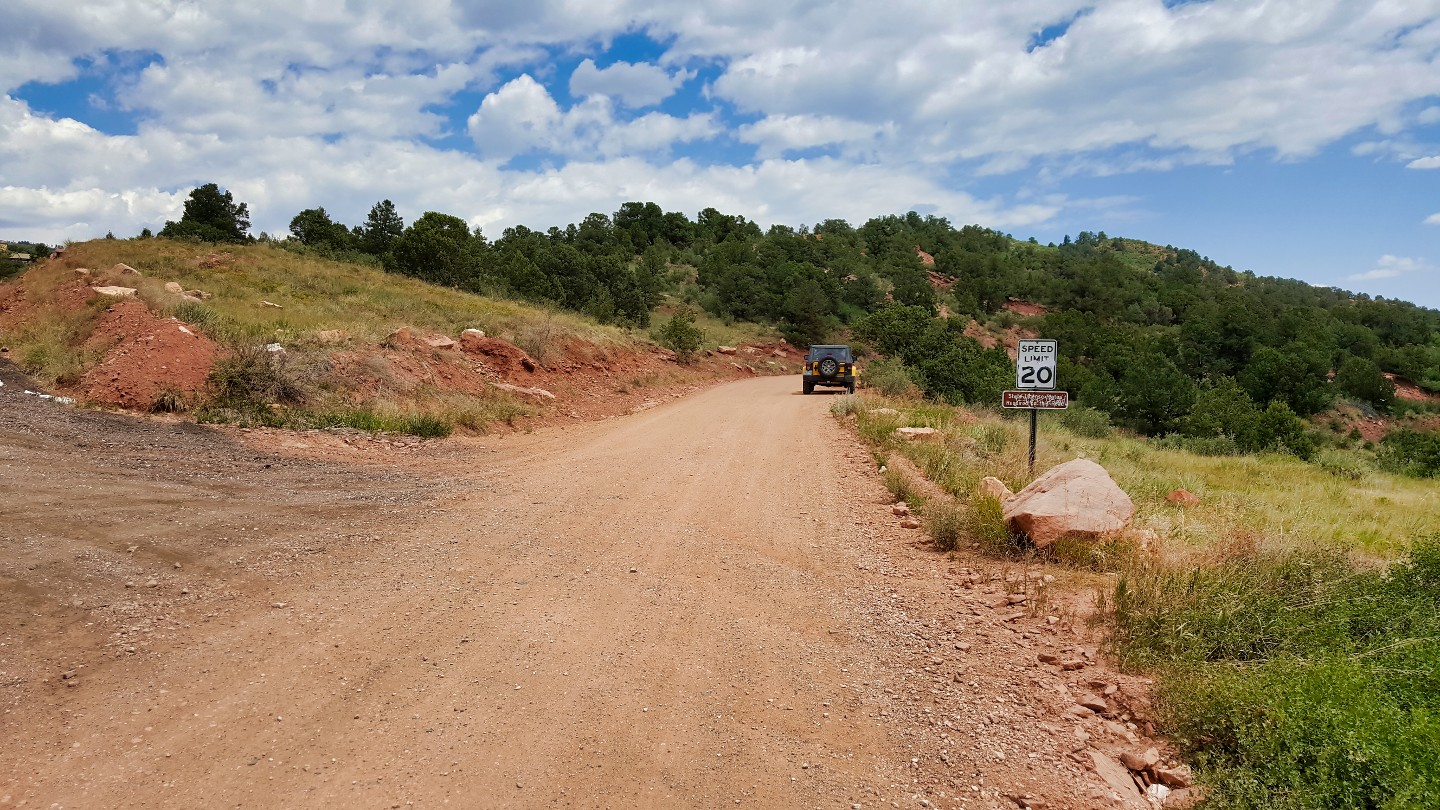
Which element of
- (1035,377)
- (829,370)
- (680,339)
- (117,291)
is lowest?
(829,370)

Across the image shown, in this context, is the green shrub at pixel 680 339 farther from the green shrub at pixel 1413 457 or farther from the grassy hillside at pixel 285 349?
the green shrub at pixel 1413 457

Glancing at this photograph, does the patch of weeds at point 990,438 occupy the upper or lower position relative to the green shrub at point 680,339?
lower

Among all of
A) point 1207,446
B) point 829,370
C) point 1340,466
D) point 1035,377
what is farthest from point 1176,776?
point 1207,446

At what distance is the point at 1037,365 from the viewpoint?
980 cm

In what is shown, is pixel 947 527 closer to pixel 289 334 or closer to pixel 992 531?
pixel 992 531

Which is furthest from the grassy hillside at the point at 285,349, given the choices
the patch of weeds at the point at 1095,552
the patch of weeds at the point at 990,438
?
the patch of weeds at the point at 1095,552

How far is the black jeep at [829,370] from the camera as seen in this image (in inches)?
982

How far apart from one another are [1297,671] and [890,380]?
769 inches

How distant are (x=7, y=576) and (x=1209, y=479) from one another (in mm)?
19027

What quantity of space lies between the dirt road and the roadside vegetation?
1.66 ft

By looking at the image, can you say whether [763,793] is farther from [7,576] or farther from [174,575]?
[7,576]

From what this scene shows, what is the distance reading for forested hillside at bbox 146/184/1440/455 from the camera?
3403cm

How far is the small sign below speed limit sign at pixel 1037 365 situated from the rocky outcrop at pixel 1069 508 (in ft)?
7.15

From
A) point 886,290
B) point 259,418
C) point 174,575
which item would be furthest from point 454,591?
point 886,290
